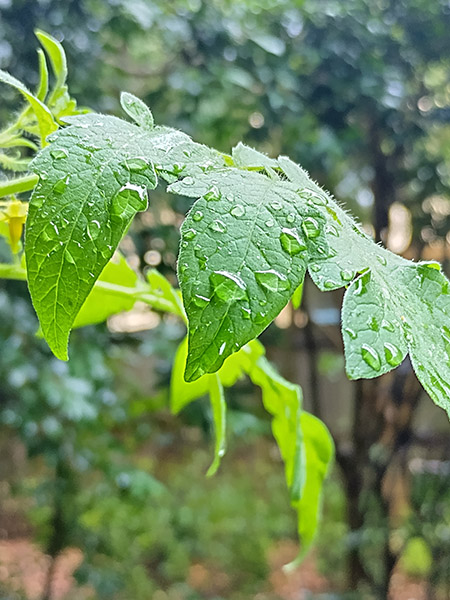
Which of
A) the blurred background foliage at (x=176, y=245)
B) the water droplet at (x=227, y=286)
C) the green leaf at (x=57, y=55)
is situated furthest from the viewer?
the blurred background foliage at (x=176, y=245)

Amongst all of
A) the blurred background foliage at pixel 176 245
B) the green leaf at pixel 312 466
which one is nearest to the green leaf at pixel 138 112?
the green leaf at pixel 312 466

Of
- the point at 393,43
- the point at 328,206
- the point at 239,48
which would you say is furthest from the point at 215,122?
the point at 328,206

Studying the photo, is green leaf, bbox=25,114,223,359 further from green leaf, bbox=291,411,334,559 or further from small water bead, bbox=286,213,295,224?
green leaf, bbox=291,411,334,559

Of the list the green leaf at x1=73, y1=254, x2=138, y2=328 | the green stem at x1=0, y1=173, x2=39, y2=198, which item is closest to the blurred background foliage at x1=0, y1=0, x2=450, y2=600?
the green leaf at x1=73, y1=254, x2=138, y2=328

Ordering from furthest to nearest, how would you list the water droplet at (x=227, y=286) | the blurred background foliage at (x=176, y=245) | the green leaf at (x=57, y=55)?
the blurred background foliage at (x=176, y=245) → the green leaf at (x=57, y=55) → the water droplet at (x=227, y=286)

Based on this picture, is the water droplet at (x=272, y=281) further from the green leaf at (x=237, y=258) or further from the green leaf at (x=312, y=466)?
the green leaf at (x=312, y=466)

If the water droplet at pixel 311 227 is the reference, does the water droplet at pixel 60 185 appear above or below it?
below

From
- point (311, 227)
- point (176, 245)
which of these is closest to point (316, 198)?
point (311, 227)
